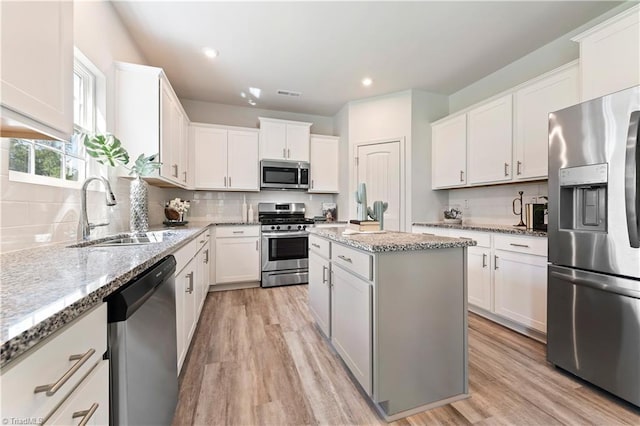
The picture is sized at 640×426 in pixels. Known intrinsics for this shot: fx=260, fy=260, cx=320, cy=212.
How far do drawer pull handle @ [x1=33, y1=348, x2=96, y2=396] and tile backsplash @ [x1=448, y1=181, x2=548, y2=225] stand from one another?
3.52m

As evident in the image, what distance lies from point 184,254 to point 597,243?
261 centimetres

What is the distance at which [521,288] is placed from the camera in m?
2.28

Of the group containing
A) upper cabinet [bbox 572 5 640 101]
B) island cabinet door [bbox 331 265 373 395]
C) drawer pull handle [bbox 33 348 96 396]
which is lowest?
island cabinet door [bbox 331 265 373 395]

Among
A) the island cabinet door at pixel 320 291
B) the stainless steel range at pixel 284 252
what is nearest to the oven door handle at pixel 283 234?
the stainless steel range at pixel 284 252

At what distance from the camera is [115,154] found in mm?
1833

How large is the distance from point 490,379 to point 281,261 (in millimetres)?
2714

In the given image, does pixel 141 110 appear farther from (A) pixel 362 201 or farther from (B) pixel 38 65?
(A) pixel 362 201

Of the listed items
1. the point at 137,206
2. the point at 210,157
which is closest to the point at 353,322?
the point at 137,206

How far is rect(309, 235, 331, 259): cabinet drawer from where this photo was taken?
2039 millimetres

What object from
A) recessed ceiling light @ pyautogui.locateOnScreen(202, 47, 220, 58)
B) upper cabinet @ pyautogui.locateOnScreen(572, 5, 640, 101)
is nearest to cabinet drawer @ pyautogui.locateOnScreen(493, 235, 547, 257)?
upper cabinet @ pyautogui.locateOnScreen(572, 5, 640, 101)

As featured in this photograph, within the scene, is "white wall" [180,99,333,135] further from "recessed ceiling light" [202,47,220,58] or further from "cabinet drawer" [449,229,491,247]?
"cabinet drawer" [449,229,491,247]

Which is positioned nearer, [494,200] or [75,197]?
[75,197]

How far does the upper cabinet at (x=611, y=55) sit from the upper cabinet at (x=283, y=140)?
317cm

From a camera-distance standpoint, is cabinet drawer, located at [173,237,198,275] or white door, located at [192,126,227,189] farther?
white door, located at [192,126,227,189]
